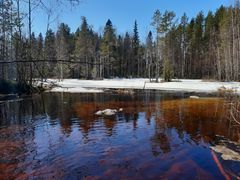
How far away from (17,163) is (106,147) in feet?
8.87

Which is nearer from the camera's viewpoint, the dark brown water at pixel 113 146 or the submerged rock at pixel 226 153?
the dark brown water at pixel 113 146

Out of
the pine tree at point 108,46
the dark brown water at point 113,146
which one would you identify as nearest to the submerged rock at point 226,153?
the dark brown water at point 113,146

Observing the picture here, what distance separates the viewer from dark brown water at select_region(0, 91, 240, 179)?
21.5 ft

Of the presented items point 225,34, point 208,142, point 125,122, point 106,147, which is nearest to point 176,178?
point 106,147

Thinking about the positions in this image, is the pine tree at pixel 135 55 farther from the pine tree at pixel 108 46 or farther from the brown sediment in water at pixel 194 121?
the brown sediment in water at pixel 194 121

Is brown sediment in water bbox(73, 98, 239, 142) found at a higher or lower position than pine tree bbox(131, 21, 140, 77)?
lower

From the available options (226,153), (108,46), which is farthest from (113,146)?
(108,46)

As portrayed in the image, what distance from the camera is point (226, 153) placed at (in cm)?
801

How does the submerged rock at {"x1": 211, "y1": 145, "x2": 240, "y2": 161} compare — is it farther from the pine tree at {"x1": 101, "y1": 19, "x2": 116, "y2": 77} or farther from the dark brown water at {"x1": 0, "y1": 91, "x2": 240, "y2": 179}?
the pine tree at {"x1": 101, "y1": 19, "x2": 116, "y2": 77}

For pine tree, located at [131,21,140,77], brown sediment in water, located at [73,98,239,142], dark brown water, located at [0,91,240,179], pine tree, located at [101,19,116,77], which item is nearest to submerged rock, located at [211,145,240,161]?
dark brown water, located at [0,91,240,179]

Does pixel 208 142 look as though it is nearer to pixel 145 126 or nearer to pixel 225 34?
pixel 145 126

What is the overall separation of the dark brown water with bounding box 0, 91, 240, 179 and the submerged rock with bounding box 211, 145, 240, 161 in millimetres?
214

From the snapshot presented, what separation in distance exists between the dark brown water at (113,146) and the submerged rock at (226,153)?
214 millimetres

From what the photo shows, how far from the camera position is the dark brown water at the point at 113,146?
6562 mm
